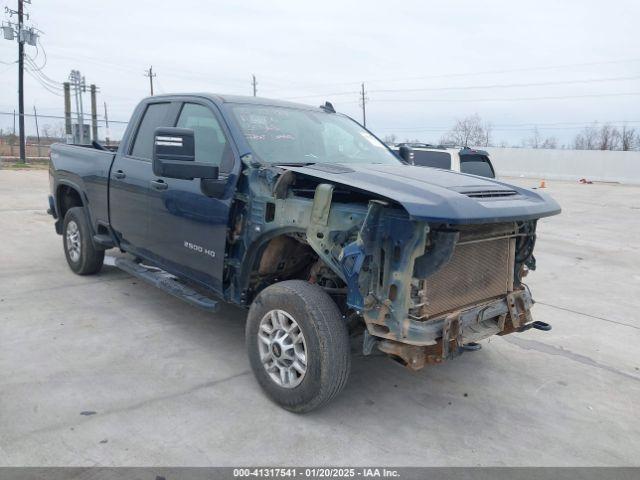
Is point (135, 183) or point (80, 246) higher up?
point (135, 183)

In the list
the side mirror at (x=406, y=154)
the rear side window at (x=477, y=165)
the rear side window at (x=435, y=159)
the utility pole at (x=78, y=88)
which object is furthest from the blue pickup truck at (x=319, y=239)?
the utility pole at (x=78, y=88)

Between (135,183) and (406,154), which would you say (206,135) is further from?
(406,154)

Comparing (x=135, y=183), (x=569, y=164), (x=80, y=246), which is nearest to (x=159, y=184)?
(x=135, y=183)

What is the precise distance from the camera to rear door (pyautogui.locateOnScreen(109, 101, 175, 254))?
15.8 feet

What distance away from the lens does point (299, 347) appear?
3.34 m

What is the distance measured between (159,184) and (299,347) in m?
2.03

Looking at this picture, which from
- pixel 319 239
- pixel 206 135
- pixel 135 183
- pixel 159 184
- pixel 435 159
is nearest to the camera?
pixel 319 239

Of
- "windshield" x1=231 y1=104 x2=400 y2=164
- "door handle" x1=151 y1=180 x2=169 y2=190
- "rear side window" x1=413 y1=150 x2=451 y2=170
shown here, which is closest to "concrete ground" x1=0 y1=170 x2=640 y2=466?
"door handle" x1=151 y1=180 x2=169 y2=190

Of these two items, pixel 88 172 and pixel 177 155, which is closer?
pixel 177 155

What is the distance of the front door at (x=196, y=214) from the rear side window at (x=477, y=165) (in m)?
7.67

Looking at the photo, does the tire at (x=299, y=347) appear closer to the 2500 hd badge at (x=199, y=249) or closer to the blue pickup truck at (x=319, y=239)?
the blue pickup truck at (x=319, y=239)

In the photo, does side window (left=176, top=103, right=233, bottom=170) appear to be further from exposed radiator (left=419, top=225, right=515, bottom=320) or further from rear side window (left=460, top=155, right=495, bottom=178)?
rear side window (left=460, top=155, right=495, bottom=178)

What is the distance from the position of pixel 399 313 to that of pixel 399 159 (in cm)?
228

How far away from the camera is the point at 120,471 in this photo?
2764 millimetres
